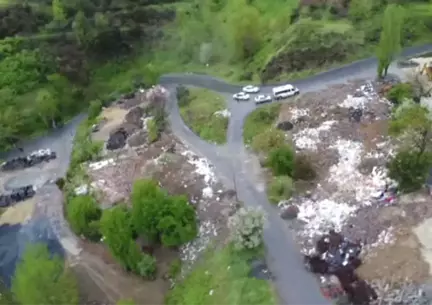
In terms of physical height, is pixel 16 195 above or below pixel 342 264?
below

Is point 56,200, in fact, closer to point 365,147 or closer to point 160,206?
point 160,206

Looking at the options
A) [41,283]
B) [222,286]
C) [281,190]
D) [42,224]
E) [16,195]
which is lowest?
[42,224]

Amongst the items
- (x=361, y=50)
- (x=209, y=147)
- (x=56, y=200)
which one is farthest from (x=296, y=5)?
(x=56, y=200)

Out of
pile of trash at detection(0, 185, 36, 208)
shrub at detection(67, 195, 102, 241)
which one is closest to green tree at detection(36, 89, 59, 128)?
pile of trash at detection(0, 185, 36, 208)

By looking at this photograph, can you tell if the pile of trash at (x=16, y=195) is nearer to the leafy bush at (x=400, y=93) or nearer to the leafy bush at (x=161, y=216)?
the leafy bush at (x=161, y=216)

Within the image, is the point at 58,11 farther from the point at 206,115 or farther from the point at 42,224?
the point at 42,224

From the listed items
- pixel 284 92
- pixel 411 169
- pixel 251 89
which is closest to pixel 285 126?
pixel 284 92

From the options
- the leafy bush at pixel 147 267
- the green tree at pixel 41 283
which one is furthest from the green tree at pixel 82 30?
the green tree at pixel 41 283
